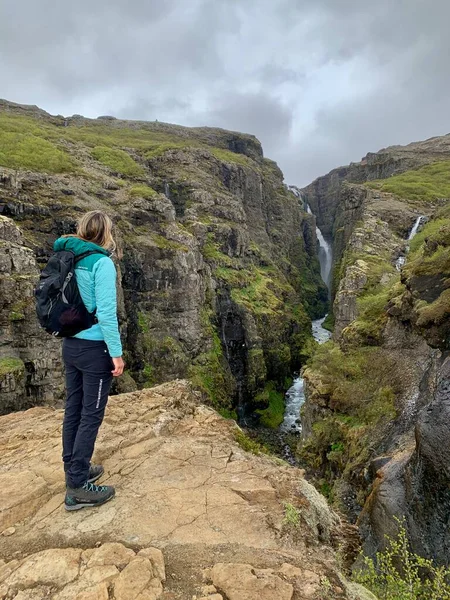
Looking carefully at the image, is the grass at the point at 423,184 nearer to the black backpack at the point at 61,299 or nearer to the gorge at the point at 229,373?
the gorge at the point at 229,373

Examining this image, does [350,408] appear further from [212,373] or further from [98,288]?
[212,373]

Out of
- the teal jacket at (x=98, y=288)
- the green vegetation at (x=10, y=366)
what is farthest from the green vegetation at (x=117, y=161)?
the teal jacket at (x=98, y=288)

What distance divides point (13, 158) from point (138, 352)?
75.0 ft

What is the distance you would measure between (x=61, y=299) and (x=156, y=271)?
2972 cm

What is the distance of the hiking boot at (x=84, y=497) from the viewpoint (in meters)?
4.27

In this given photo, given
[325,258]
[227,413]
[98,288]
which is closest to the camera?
[98,288]

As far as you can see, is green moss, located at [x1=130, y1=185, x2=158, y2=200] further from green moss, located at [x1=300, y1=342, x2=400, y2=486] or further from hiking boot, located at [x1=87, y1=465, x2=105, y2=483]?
hiking boot, located at [x1=87, y1=465, x2=105, y2=483]

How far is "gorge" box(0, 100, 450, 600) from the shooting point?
13.8 ft

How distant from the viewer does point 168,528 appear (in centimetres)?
396

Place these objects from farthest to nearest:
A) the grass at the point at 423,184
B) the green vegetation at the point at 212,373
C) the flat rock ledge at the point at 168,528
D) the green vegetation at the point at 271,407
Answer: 1. the grass at the point at 423,184
2. the green vegetation at the point at 271,407
3. the green vegetation at the point at 212,373
4. the flat rock ledge at the point at 168,528

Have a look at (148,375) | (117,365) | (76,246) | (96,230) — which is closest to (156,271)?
(148,375)

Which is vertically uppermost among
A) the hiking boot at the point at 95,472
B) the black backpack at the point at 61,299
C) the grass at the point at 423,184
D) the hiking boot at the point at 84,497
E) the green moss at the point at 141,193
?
the grass at the point at 423,184

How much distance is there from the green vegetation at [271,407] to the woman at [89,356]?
33.8 metres

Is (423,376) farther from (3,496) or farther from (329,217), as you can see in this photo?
(329,217)
